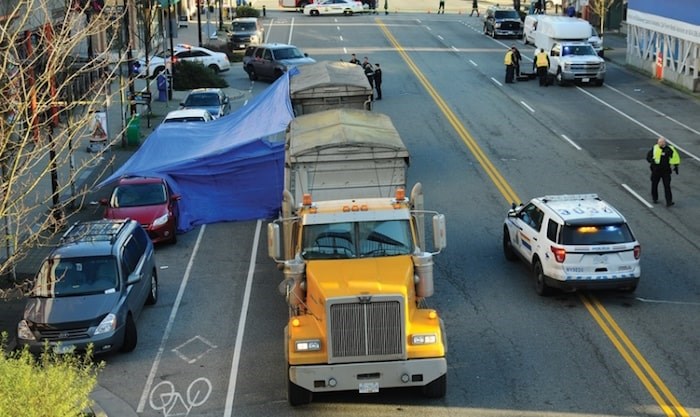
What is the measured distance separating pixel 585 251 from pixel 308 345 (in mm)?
6956

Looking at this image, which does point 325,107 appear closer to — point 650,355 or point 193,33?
point 650,355

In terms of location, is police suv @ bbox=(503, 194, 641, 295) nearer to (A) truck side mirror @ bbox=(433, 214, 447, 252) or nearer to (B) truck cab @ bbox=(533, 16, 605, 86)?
(A) truck side mirror @ bbox=(433, 214, 447, 252)

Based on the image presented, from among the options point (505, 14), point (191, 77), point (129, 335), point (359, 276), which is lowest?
point (129, 335)

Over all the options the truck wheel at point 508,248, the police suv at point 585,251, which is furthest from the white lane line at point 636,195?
the police suv at point 585,251

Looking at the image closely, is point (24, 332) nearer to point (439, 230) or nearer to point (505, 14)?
point (439, 230)

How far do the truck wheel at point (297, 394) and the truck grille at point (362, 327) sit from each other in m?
0.85

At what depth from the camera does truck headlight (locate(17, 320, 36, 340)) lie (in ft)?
59.3

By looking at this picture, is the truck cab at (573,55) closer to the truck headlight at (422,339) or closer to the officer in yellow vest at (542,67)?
the officer in yellow vest at (542,67)

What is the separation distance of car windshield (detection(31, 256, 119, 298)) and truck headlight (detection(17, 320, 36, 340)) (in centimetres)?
61

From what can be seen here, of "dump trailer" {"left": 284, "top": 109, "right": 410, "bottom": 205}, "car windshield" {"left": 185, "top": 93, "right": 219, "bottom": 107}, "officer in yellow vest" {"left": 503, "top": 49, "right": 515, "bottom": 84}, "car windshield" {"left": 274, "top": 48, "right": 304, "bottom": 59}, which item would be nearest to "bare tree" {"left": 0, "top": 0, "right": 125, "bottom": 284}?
"dump trailer" {"left": 284, "top": 109, "right": 410, "bottom": 205}

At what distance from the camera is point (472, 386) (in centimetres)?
1680

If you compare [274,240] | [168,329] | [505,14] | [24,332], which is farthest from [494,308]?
[505,14]

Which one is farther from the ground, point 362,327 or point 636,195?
point 362,327

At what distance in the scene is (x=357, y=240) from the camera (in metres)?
16.7
